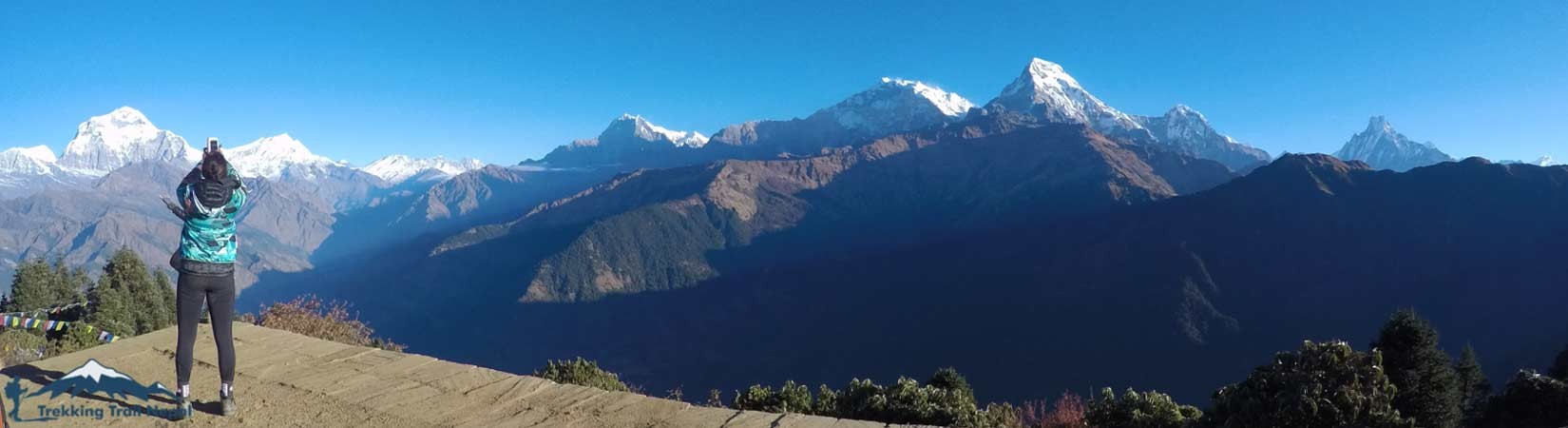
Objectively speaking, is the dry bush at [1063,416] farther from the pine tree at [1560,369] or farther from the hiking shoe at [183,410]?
the pine tree at [1560,369]

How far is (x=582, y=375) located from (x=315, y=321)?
12.5 meters

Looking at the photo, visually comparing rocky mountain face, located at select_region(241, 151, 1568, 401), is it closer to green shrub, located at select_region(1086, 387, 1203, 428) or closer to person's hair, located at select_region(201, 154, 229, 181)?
green shrub, located at select_region(1086, 387, 1203, 428)

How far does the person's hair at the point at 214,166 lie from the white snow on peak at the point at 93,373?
10.4ft

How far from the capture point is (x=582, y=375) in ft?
41.8

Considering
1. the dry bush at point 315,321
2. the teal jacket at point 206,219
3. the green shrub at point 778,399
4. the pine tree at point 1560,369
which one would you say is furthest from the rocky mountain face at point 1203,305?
the teal jacket at point 206,219

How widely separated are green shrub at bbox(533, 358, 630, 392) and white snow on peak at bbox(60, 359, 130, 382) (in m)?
5.54

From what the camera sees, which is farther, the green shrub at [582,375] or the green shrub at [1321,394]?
the green shrub at [582,375]

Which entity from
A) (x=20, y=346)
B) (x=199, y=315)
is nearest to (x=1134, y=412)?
(x=199, y=315)

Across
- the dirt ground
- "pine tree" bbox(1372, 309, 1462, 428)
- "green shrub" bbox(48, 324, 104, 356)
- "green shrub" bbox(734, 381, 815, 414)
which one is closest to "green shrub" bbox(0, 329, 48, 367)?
"green shrub" bbox(48, 324, 104, 356)

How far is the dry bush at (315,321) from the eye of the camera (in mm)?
19094

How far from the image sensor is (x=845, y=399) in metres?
11.7

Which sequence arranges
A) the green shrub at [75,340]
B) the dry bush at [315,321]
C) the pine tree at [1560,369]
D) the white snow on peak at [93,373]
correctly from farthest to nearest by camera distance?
the dry bush at [315,321] → the pine tree at [1560,369] → the green shrub at [75,340] → the white snow on peak at [93,373]

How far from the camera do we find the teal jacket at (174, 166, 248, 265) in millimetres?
6406

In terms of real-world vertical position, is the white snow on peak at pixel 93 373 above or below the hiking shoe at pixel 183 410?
above
